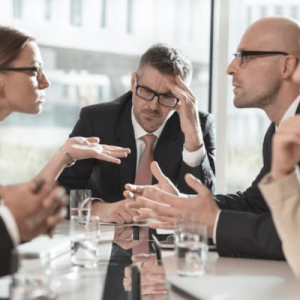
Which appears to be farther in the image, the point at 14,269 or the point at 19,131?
the point at 19,131

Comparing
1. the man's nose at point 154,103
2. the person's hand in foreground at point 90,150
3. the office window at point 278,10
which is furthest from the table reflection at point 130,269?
the office window at point 278,10

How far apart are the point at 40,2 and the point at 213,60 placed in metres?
1.51

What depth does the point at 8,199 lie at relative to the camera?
189 centimetres

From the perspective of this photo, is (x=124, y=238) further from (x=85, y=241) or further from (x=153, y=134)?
(x=153, y=134)

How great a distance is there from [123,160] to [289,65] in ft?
3.48

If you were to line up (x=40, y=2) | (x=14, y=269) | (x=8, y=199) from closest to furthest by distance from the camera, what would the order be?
(x=14, y=269) < (x=8, y=199) < (x=40, y=2)

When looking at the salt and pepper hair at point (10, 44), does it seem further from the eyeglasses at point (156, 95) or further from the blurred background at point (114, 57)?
the blurred background at point (114, 57)

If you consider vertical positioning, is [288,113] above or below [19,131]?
above

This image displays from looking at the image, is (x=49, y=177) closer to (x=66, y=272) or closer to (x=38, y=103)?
(x=38, y=103)

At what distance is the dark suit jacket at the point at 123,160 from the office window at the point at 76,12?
1.48 metres

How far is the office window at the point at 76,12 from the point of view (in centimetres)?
532

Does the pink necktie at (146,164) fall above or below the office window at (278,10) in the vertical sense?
below

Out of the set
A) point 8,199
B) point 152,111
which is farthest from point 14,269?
point 152,111

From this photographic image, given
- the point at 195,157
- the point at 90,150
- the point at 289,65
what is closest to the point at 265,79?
the point at 289,65
